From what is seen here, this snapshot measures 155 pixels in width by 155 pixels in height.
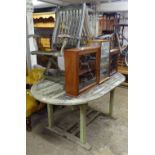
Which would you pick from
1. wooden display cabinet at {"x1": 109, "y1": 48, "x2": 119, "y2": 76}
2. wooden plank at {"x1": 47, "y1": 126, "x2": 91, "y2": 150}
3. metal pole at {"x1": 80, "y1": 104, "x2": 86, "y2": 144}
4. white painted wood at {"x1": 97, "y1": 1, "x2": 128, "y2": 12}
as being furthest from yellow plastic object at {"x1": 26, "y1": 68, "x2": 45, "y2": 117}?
white painted wood at {"x1": 97, "y1": 1, "x2": 128, "y2": 12}

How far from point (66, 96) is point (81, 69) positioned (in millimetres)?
333

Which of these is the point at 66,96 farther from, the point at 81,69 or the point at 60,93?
the point at 81,69

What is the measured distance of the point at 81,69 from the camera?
188cm

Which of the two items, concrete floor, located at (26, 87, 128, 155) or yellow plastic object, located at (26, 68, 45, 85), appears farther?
yellow plastic object, located at (26, 68, 45, 85)

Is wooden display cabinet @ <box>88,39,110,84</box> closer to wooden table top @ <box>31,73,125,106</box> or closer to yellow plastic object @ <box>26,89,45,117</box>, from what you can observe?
wooden table top @ <box>31,73,125,106</box>

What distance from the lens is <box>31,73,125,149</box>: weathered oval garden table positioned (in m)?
1.72

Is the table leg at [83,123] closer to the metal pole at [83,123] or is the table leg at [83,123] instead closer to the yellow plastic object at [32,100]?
the metal pole at [83,123]

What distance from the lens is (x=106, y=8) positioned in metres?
4.05

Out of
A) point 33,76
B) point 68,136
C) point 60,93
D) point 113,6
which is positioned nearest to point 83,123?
point 68,136

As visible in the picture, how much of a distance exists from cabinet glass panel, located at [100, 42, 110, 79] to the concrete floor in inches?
30.4
